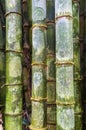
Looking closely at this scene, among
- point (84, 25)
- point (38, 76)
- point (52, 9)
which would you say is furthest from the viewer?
point (84, 25)

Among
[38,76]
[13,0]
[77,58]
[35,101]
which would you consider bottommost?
[35,101]

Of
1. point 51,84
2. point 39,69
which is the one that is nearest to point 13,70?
point 39,69

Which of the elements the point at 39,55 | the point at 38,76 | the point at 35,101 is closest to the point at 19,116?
the point at 35,101

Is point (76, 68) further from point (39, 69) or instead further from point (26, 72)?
point (26, 72)

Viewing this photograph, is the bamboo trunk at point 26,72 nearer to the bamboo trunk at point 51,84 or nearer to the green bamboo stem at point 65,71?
the bamboo trunk at point 51,84

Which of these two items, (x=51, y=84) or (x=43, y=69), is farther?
(x=51, y=84)

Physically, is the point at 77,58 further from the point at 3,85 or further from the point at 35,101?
the point at 3,85
